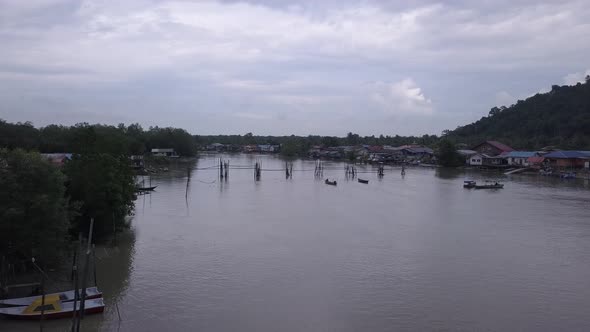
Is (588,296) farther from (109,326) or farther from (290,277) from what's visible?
(109,326)

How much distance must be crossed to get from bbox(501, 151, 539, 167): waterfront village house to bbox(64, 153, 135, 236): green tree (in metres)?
37.5

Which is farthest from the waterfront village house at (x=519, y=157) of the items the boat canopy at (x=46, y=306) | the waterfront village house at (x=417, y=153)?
the boat canopy at (x=46, y=306)

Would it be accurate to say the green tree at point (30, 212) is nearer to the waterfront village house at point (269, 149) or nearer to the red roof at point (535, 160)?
the red roof at point (535, 160)

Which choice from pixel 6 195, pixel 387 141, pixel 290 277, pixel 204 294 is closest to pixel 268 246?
pixel 290 277

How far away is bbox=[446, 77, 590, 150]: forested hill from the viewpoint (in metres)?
50.9

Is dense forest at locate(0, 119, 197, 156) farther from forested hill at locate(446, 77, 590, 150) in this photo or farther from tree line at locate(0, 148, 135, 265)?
forested hill at locate(446, 77, 590, 150)

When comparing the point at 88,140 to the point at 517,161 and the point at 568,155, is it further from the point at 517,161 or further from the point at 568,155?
the point at 517,161

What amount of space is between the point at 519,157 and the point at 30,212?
42.0 metres

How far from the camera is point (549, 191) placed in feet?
92.1

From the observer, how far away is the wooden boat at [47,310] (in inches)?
318

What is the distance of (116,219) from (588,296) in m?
11.4

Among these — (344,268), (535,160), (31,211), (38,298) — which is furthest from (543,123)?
(38,298)

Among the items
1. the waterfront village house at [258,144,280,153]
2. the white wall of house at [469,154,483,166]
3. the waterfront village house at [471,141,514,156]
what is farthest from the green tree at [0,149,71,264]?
the waterfront village house at [258,144,280,153]

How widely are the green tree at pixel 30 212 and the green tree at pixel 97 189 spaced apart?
3.09 metres
